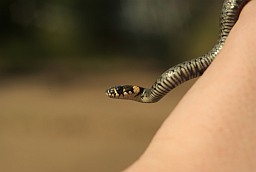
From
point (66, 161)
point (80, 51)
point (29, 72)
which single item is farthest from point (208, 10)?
point (66, 161)

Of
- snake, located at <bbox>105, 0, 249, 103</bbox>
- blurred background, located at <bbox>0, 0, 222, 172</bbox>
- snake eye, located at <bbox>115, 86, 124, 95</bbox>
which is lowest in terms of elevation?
blurred background, located at <bbox>0, 0, 222, 172</bbox>

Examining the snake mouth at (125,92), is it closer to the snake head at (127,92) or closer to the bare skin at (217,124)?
the snake head at (127,92)

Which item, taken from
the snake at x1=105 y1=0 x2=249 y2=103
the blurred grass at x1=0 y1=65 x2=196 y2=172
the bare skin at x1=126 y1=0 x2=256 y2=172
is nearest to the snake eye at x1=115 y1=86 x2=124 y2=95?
the snake at x1=105 y1=0 x2=249 y2=103

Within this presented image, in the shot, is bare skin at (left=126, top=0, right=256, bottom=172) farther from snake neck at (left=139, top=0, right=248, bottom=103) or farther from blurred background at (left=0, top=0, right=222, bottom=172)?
blurred background at (left=0, top=0, right=222, bottom=172)

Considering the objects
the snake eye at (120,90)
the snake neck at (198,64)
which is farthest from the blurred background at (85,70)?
the snake neck at (198,64)

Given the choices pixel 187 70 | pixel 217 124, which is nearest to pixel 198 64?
pixel 187 70

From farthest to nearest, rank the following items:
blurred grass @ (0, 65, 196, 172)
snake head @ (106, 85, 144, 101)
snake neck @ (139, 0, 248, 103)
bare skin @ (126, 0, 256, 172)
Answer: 1. blurred grass @ (0, 65, 196, 172)
2. snake head @ (106, 85, 144, 101)
3. snake neck @ (139, 0, 248, 103)
4. bare skin @ (126, 0, 256, 172)

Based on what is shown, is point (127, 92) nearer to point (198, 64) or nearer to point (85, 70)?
point (198, 64)
